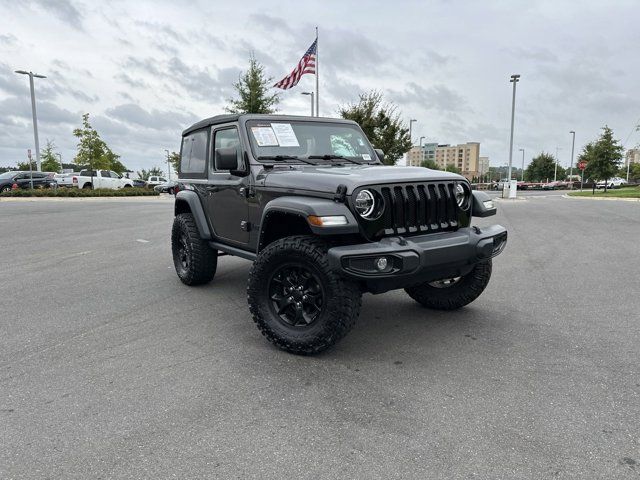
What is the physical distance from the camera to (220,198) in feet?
16.0

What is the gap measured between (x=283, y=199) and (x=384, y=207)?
79cm

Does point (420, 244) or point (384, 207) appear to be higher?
point (384, 207)

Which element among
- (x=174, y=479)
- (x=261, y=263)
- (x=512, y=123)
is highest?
(x=512, y=123)

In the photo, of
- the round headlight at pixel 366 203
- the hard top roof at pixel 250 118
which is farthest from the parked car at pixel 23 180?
the round headlight at pixel 366 203

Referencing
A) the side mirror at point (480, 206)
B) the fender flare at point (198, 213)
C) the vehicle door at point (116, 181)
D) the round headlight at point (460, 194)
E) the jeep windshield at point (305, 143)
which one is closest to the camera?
the round headlight at point (460, 194)

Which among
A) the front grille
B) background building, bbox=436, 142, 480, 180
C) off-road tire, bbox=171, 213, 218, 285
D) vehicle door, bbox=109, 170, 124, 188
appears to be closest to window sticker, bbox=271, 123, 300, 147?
the front grille

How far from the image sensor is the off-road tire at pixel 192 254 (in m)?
5.38

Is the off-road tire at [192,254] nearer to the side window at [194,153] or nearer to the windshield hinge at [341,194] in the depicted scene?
the side window at [194,153]

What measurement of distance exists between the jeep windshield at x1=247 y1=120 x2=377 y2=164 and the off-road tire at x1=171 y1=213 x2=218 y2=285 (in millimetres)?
1498

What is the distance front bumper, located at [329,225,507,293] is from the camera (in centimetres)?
316

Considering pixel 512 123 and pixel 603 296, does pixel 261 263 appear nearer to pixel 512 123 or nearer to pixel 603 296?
pixel 603 296

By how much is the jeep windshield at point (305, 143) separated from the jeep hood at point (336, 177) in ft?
0.98

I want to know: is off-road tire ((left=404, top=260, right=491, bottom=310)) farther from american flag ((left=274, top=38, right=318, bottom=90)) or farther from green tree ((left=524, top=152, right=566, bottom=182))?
green tree ((left=524, top=152, right=566, bottom=182))

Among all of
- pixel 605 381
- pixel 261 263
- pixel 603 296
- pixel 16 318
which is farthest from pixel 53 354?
pixel 603 296
